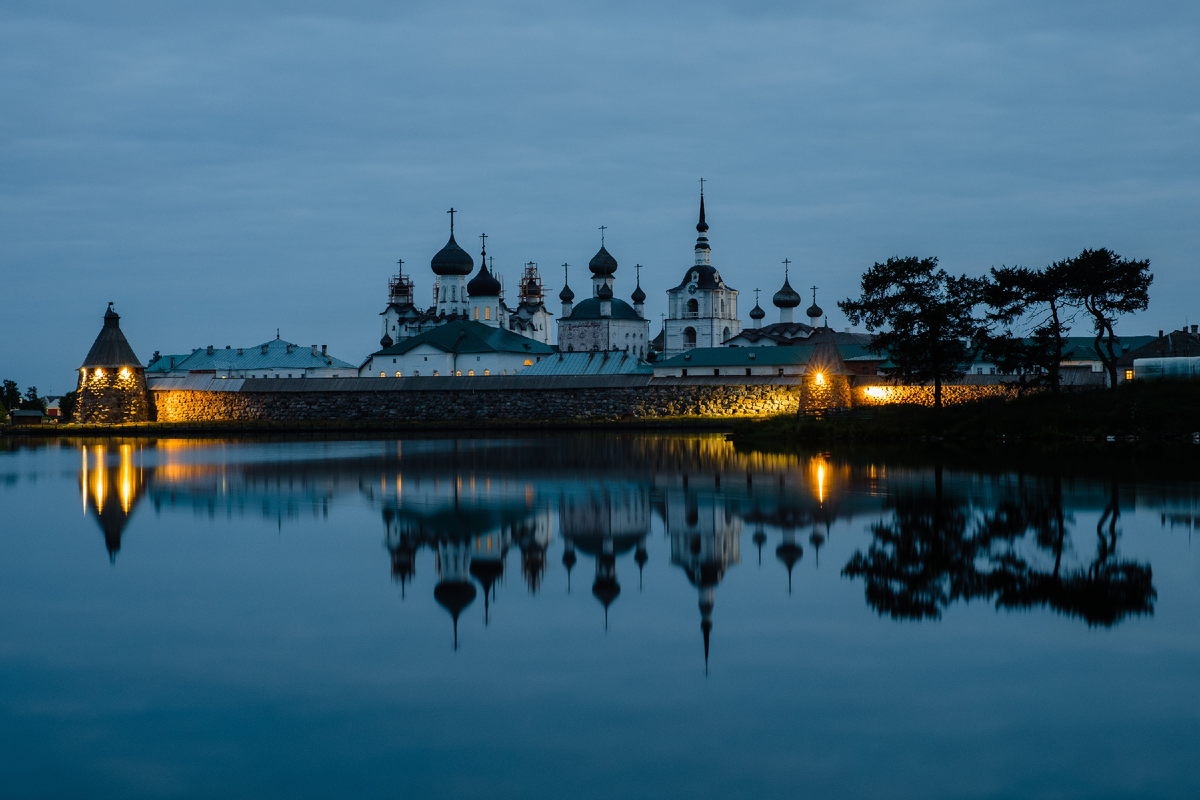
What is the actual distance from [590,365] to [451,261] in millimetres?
17522

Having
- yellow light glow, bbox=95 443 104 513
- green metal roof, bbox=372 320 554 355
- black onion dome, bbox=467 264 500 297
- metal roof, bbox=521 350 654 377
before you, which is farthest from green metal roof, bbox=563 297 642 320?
yellow light glow, bbox=95 443 104 513

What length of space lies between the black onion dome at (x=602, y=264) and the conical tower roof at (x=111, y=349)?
26819 mm

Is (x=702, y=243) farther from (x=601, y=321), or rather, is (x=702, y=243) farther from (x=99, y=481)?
(x=99, y=481)

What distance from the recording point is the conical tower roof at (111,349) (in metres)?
46.4

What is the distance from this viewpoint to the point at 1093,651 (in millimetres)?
6941

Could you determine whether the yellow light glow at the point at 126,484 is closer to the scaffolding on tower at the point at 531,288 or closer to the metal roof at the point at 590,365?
the metal roof at the point at 590,365

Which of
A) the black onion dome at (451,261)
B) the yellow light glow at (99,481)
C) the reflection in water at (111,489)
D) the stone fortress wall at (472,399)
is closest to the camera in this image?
the reflection in water at (111,489)

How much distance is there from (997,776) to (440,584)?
535cm

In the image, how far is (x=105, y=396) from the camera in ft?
152

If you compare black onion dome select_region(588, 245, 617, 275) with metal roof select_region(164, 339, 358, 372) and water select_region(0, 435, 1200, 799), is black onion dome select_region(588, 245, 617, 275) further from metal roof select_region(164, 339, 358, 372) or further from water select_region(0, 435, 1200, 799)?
water select_region(0, 435, 1200, 799)

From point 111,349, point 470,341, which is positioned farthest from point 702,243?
point 111,349

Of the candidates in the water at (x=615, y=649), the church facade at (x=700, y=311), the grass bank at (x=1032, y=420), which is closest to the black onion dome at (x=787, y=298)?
the church facade at (x=700, y=311)

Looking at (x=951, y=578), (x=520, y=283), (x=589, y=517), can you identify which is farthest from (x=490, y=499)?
(x=520, y=283)

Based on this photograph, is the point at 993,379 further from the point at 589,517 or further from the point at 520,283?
the point at 520,283
